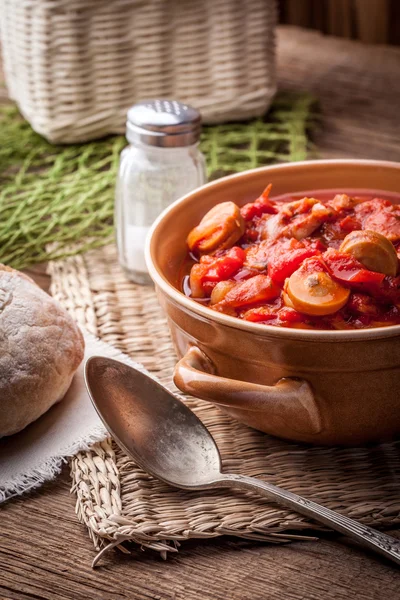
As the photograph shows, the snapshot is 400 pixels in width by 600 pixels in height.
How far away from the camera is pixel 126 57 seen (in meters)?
2.44

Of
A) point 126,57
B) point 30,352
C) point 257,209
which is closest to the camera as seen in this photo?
point 30,352

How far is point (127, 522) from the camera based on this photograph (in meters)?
1.20

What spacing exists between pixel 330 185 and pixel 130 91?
3.31ft

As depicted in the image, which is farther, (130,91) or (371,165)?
(130,91)

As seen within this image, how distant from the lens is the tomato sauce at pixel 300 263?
4.14 ft

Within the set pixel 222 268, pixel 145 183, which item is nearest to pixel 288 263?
pixel 222 268

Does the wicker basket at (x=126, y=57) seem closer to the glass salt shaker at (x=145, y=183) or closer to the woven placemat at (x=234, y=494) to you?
the glass salt shaker at (x=145, y=183)

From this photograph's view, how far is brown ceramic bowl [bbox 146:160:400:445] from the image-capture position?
3.84 ft

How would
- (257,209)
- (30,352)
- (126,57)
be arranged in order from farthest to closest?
(126,57) → (257,209) → (30,352)

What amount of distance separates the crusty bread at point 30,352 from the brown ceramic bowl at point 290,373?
21cm

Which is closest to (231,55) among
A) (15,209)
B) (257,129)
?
(257,129)

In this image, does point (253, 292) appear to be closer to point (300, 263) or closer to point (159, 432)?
point (300, 263)

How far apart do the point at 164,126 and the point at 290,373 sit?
2.58 ft

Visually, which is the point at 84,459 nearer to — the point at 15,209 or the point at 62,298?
the point at 62,298
